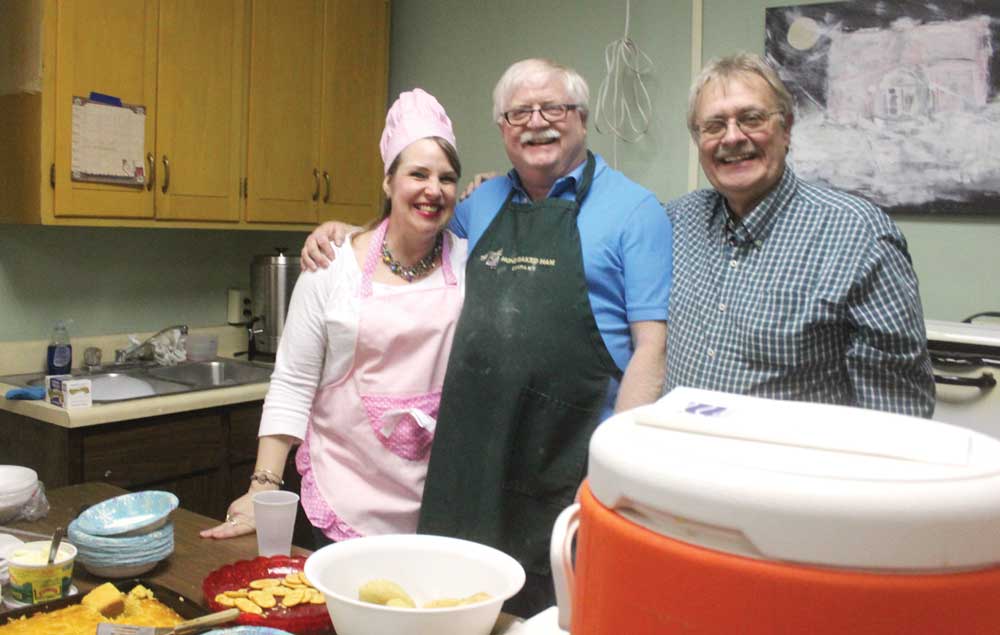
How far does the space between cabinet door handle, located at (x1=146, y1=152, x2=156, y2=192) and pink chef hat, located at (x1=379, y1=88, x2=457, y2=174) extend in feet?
4.58

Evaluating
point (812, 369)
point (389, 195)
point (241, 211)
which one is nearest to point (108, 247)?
point (241, 211)

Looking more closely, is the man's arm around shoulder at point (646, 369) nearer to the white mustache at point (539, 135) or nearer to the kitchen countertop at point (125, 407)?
the white mustache at point (539, 135)

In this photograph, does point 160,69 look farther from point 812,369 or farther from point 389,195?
point 812,369

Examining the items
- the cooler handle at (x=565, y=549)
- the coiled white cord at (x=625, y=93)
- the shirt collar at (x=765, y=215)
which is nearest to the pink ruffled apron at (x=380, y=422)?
the shirt collar at (x=765, y=215)

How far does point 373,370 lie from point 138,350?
5.90 ft

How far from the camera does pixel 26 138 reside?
2.64 metres

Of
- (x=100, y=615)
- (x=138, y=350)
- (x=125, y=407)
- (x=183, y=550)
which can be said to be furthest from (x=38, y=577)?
(x=138, y=350)

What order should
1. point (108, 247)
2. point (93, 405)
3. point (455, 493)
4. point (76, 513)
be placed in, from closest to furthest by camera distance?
point (76, 513) < point (455, 493) < point (93, 405) < point (108, 247)

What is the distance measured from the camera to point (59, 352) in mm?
2941

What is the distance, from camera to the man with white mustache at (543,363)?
1632 millimetres

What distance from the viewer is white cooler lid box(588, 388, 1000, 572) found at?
531mm

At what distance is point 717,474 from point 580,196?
120 centimetres

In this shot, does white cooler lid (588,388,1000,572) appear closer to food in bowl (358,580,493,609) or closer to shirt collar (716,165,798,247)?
Answer: food in bowl (358,580,493,609)

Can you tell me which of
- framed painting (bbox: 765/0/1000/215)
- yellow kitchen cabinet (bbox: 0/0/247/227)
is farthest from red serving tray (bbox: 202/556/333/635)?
framed painting (bbox: 765/0/1000/215)
